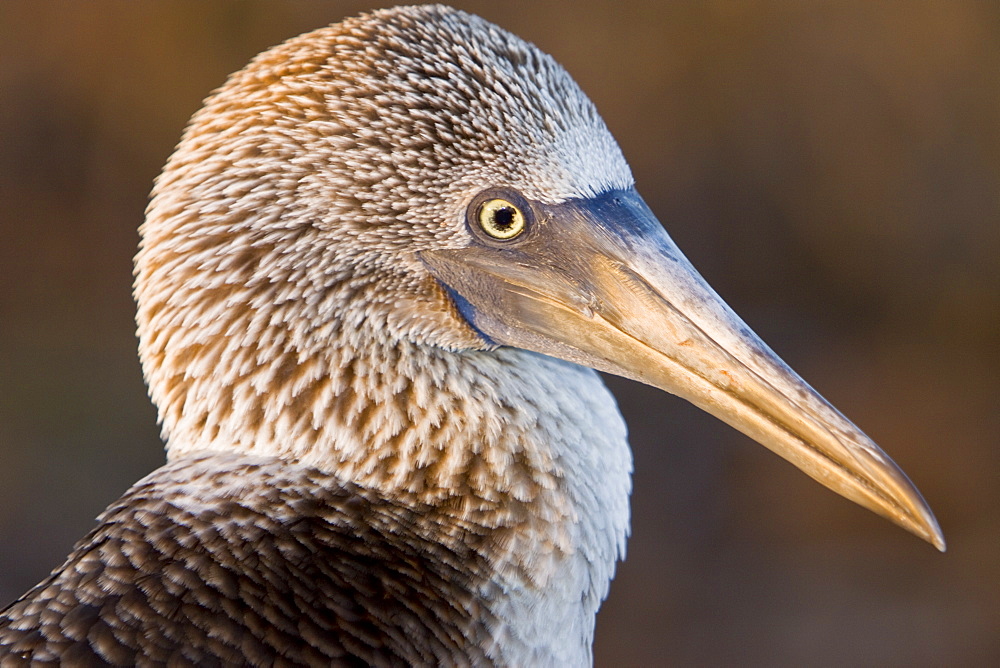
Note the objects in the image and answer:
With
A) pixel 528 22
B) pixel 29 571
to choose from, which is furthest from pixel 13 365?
pixel 528 22

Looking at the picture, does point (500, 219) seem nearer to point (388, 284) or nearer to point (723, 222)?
point (388, 284)

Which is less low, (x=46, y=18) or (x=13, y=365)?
(x=46, y=18)

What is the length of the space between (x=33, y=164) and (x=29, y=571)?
252 centimetres

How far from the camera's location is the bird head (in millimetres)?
1827

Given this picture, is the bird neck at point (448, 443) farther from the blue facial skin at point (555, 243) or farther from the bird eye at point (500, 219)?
the bird eye at point (500, 219)

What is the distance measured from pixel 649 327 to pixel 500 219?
0.34 m

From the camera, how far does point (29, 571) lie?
4.93 meters

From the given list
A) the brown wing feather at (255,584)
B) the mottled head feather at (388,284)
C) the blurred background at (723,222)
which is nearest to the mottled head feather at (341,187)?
the mottled head feather at (388,284)

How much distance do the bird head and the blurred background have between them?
3.47 m

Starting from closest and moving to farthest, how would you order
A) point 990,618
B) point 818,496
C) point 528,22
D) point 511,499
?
point 511,499, point 990,618, point 818,496, point 528,22

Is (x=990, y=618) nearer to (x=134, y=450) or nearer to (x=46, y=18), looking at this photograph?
(x=134, y=450)

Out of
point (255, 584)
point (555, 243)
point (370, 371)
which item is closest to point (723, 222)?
point (555, 243)

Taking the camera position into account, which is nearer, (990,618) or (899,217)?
(990,618)

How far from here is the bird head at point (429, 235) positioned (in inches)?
71.9
